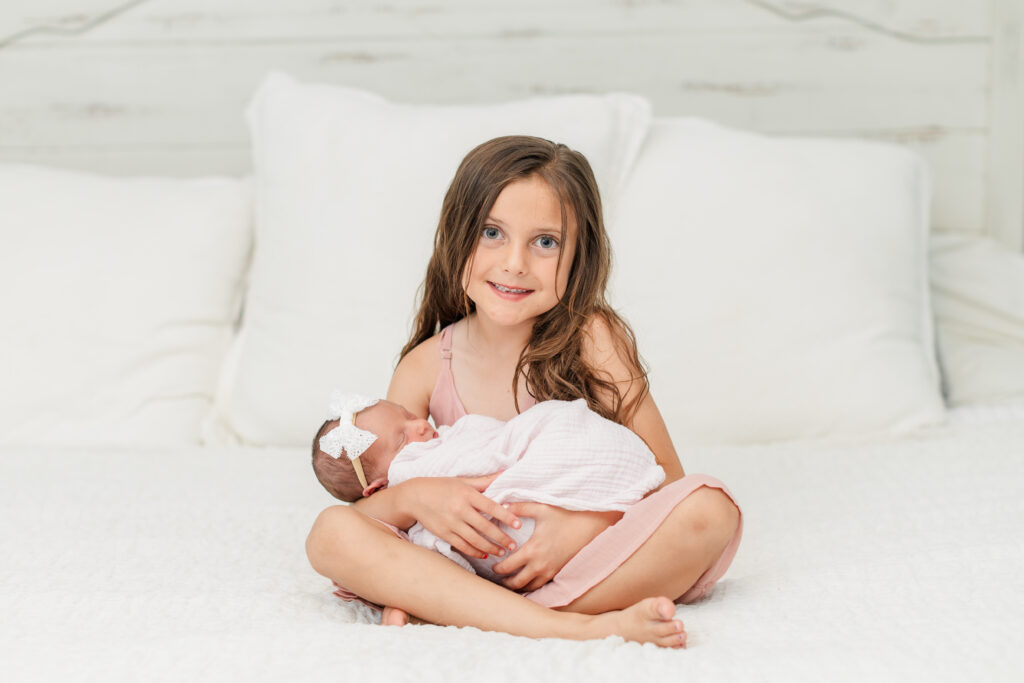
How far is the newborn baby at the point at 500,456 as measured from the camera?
95 cm

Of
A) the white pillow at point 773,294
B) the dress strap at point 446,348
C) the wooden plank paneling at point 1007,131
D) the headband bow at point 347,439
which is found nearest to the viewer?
the headband bow at point 347,439

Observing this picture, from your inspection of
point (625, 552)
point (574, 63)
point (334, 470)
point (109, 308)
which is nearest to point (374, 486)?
point (334, 470)

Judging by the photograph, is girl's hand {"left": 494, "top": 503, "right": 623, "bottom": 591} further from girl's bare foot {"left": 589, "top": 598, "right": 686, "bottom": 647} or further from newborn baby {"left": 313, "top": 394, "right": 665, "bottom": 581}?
girl's bare foot {"left": 589, "top": 598, "right": 686, "bottom": 647}

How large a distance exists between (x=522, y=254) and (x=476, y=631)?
1.25ft

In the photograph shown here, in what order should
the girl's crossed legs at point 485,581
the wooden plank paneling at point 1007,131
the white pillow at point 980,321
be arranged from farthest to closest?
1. the wooden plank paneling at point 1007,131
2. the white pillow at point 980,321
3. the girl's crossed legs at point 485,581

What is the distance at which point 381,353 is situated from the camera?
4.81ft

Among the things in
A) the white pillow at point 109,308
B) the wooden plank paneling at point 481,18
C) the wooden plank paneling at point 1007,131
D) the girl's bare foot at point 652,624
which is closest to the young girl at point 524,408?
the girl's bare foot at point 652,624

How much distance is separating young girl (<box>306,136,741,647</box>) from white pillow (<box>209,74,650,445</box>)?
279mm

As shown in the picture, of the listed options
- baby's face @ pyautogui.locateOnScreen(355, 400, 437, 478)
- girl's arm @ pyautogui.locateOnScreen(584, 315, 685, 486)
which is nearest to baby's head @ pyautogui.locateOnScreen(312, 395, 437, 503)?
baby's face @ pyautogui.locateOnScreen(355, 400, 437, 478)

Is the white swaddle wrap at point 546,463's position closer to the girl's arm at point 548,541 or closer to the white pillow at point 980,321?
the girl's arm at point 548,541

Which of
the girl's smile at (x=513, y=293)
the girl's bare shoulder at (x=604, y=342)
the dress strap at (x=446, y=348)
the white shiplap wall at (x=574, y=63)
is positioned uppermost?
the white shiplap wall at (x=574, y=63)

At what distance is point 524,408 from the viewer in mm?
1116

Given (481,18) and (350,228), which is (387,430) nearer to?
(350,228)

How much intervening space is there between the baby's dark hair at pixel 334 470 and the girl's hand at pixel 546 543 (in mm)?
183
